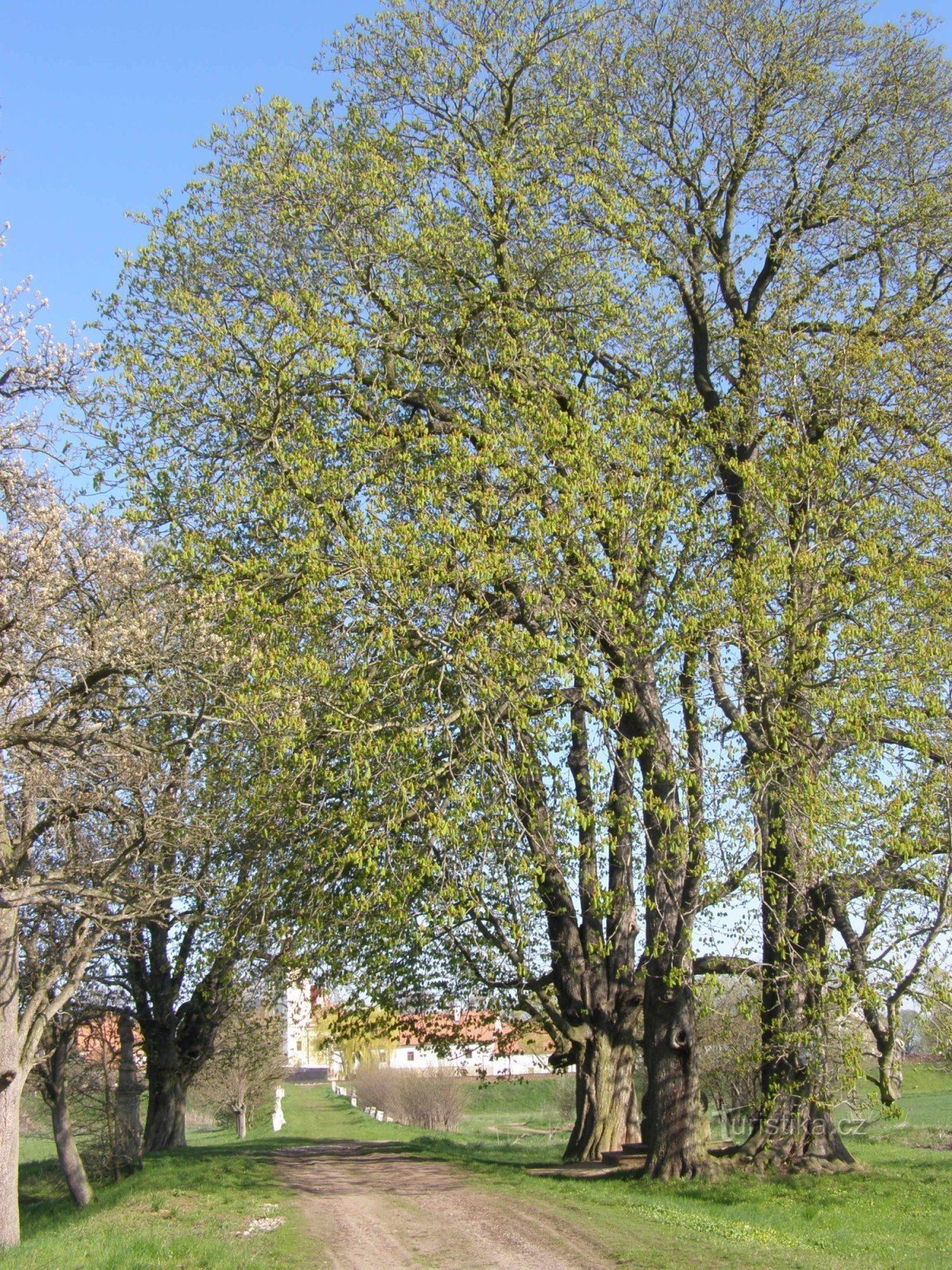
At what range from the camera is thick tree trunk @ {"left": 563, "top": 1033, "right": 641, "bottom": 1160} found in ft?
56.8

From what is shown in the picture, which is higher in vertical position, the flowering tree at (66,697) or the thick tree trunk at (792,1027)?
the flowering tree at (66,697)

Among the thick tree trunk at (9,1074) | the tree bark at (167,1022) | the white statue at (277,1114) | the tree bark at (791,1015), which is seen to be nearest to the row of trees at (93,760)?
the thick tree trunk at (9,1074)

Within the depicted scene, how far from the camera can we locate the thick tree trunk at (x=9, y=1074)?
13.8 metres

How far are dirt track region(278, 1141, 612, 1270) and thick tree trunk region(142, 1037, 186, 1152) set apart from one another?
6717 mm

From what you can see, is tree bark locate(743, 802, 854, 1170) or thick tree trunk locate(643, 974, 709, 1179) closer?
tree bark locate(743, 802, 854, 1170)

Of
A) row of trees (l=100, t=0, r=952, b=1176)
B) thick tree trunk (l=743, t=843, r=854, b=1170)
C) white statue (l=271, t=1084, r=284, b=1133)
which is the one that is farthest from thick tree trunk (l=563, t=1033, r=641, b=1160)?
white statue (l=271, t=1084, r=284, b=1133)

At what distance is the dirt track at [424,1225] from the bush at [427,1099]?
60.8 feet

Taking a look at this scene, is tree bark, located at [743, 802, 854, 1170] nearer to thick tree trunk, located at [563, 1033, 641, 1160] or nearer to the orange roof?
thick tree trunk, located at [563, 1033, 641, 1160]

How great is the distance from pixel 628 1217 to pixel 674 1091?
2.46 metres

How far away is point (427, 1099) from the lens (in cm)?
3503

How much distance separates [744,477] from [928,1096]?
114 ft

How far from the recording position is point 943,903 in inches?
447

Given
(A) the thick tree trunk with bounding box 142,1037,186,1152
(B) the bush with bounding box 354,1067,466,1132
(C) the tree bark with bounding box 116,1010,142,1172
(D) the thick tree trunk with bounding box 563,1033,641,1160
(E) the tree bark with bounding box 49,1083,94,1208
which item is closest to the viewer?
(D) the thick tree trunk with bounding box 563,1033,641,1160

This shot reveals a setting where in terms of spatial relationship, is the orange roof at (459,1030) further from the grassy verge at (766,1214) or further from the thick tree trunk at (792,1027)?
the thick tree trunk at (792,1027)
